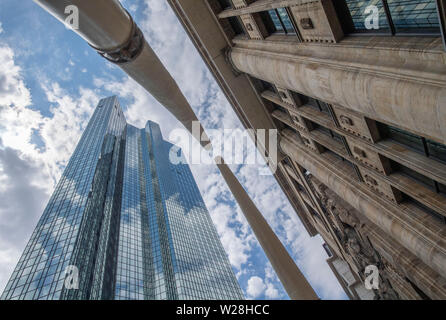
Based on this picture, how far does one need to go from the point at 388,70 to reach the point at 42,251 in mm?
93341

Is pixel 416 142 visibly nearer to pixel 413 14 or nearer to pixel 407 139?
pixel 407 139

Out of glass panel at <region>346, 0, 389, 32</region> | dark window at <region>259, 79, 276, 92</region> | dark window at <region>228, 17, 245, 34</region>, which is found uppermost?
dark window at <region>228, 17, 245, 34</region>

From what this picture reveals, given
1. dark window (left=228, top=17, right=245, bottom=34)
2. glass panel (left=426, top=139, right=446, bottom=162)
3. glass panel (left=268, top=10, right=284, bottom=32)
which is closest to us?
glass panel (left=426, top=139, right=446, bottom=162)

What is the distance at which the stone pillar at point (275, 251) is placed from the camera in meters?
5.69

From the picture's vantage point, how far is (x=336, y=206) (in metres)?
20.2

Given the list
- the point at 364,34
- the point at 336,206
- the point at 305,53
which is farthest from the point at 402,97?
the point at 336,206

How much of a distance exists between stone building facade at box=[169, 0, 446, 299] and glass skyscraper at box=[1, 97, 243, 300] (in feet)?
233

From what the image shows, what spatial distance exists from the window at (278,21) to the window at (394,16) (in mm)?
3439

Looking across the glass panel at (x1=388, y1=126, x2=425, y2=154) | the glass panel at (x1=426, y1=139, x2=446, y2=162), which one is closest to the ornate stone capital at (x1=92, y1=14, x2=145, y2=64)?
the glass panel at (x1=426, y1=139, x2=446, y2=162)

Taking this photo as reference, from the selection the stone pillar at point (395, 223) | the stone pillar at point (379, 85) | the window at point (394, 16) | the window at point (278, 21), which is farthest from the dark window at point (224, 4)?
the stone pillar at point (395, 223)

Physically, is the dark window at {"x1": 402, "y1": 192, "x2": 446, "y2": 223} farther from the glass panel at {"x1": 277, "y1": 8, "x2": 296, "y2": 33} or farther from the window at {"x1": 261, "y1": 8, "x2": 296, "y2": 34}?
the glass panel at {"x1": 277, "y1": 8, "x2": 296, "y2": 33}

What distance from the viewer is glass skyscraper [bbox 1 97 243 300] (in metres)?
76.0

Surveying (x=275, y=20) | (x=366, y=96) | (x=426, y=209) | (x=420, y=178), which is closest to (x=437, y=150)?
(x=420, y=178)

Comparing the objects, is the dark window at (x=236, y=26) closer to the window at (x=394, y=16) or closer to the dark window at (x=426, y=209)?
the window at (x=394, y=16)
